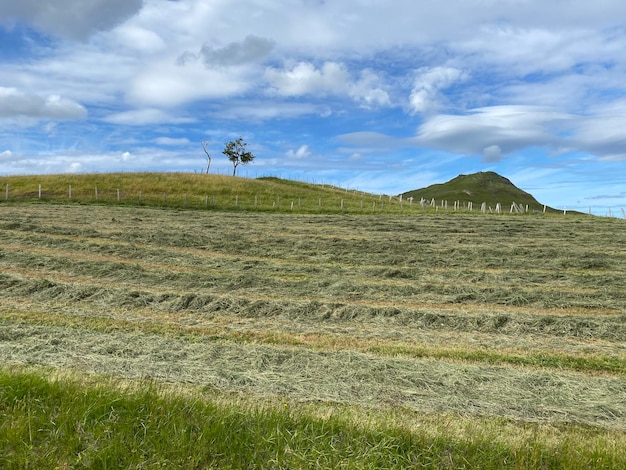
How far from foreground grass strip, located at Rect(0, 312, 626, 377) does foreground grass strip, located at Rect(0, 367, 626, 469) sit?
3.24m

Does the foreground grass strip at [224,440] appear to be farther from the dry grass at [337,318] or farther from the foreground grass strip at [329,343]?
the foreground grass strip at [329,343]

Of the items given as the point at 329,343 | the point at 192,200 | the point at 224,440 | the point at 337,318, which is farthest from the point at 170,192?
the point at 224,440

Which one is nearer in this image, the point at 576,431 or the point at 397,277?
the point at 576,431

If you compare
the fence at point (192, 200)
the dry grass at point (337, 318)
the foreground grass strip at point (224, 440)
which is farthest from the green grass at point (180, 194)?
the foreground grass strip at point (224, 440)

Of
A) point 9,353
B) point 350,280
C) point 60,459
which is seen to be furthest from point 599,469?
point 350,280

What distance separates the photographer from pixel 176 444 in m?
Answer: 4.27

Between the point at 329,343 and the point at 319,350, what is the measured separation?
1.94 feet

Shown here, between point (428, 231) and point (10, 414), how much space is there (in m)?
25.0

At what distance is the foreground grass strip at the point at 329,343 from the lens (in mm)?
8156

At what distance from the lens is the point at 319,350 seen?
8422mm

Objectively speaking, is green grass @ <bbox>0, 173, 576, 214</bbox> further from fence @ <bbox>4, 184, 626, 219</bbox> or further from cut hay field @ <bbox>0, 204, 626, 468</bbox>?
cut hay field @ <bbox>0, 204, 626, 468</bbox>

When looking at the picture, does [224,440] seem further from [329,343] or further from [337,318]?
[337,318]

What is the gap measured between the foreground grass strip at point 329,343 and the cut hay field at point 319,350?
0.06 meters

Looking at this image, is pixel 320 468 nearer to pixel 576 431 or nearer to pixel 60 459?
pixel 60 459
